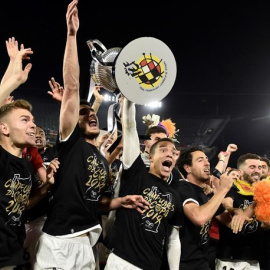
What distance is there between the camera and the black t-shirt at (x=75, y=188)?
279cm

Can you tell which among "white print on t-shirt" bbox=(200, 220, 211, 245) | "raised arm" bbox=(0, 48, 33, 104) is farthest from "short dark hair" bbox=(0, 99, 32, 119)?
"white print on t-shirt" bbox=(200, 220, 211, 245)

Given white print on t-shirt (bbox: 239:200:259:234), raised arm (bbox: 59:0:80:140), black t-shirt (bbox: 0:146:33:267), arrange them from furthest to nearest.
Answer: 1. white print on t-shirt (bbox: 239:200:259:234)
2. raised arm (bbox: 59:0:80:140)
3. black t-shirt (bbox: 0:146:33:267)

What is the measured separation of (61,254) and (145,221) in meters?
0.67

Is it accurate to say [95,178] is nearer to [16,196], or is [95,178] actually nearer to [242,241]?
[16,196]

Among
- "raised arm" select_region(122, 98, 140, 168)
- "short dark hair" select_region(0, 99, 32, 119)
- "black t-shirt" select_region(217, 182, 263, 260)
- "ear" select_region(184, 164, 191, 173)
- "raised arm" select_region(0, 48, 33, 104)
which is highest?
"raised arm" select_region(0, 48, 33, 104)

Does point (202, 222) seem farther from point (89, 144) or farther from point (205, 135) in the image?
point (205, 135)

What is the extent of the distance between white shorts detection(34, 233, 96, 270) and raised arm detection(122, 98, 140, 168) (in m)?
0.71

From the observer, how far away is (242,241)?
13.4ft

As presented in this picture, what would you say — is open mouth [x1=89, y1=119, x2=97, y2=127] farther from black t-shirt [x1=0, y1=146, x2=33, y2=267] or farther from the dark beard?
black t-shirt [x1=0, y1=146, x2=33, y2=267]

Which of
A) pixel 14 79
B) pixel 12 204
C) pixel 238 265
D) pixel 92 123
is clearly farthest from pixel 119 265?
pixel 238 265

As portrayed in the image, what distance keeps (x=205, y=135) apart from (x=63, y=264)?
1958 cm

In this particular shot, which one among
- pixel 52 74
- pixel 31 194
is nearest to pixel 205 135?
pixel 52 74

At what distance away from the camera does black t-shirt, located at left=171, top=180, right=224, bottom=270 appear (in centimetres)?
333

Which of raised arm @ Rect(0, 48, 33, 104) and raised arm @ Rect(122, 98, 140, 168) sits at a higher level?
raised arm @ Rect(0, 48, 33, 104)
